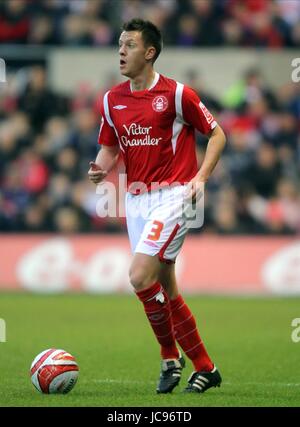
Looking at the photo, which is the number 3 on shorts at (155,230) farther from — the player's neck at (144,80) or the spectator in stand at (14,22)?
the spectator in stand at (14,22)

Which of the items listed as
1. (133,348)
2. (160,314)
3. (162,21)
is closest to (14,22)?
(162,21)

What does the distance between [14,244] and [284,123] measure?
548cm

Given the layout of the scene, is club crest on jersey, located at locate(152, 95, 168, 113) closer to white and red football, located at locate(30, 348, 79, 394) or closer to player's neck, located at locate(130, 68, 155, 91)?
player's neck, located at locate(130, 68, 155, 91)

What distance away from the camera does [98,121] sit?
64.0 feet

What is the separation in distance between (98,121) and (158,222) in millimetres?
11862

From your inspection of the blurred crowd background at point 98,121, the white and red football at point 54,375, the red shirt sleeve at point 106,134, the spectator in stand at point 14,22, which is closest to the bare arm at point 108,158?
the red shirt sleeve at point 106,134

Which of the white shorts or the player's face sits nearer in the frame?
the white shorts

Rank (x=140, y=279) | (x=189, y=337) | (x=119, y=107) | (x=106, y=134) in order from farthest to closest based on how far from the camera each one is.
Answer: (x=106, y=134)
(x=119, y=107)
(x=189, y=337)
(x=140, y=279)

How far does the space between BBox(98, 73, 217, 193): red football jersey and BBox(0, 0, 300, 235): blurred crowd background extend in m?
9.59

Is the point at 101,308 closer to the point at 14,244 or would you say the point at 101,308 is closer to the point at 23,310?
the point at 23,310

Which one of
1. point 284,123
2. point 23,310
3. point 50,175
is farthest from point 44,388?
point 284,123

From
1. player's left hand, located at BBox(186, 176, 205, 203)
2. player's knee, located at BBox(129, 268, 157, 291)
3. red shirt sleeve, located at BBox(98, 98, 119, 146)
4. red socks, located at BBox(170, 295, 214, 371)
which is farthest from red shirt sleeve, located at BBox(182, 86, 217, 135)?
red socks, located at BBox(170, 295, 214, 371)

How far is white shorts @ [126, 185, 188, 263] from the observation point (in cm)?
775

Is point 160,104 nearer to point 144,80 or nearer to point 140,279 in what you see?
point 144,80
